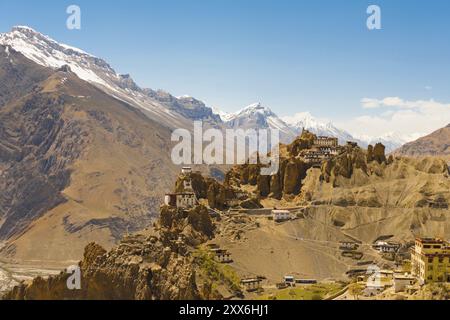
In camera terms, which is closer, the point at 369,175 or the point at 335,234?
the point at 335,234

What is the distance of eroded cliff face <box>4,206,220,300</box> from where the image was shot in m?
101

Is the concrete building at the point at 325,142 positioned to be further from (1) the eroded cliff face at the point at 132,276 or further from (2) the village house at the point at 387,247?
(1) the eroded cliff face at the point at 132,276

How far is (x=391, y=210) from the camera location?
149m

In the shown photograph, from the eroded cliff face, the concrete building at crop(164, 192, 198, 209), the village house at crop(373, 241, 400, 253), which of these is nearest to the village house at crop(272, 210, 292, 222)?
the concrete building at crop(164, 192, 198, 209)

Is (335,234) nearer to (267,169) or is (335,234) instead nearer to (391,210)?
(391,210)

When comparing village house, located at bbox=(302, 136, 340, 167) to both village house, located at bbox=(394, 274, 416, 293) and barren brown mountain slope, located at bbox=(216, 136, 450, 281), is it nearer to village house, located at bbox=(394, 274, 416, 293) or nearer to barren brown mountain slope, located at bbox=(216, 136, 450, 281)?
barren brown mountain slope, located at bbox=(216, 136, 450, 281)

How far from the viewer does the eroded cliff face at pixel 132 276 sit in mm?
101312

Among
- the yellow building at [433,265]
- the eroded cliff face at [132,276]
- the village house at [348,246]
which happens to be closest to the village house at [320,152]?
the village house at [348,246]

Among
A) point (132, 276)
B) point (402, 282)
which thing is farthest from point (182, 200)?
point (402, 282)

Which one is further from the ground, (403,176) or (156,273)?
(403,176)

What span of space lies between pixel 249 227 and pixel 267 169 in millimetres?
23509

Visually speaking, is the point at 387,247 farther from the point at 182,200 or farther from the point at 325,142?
the point at 182,200
